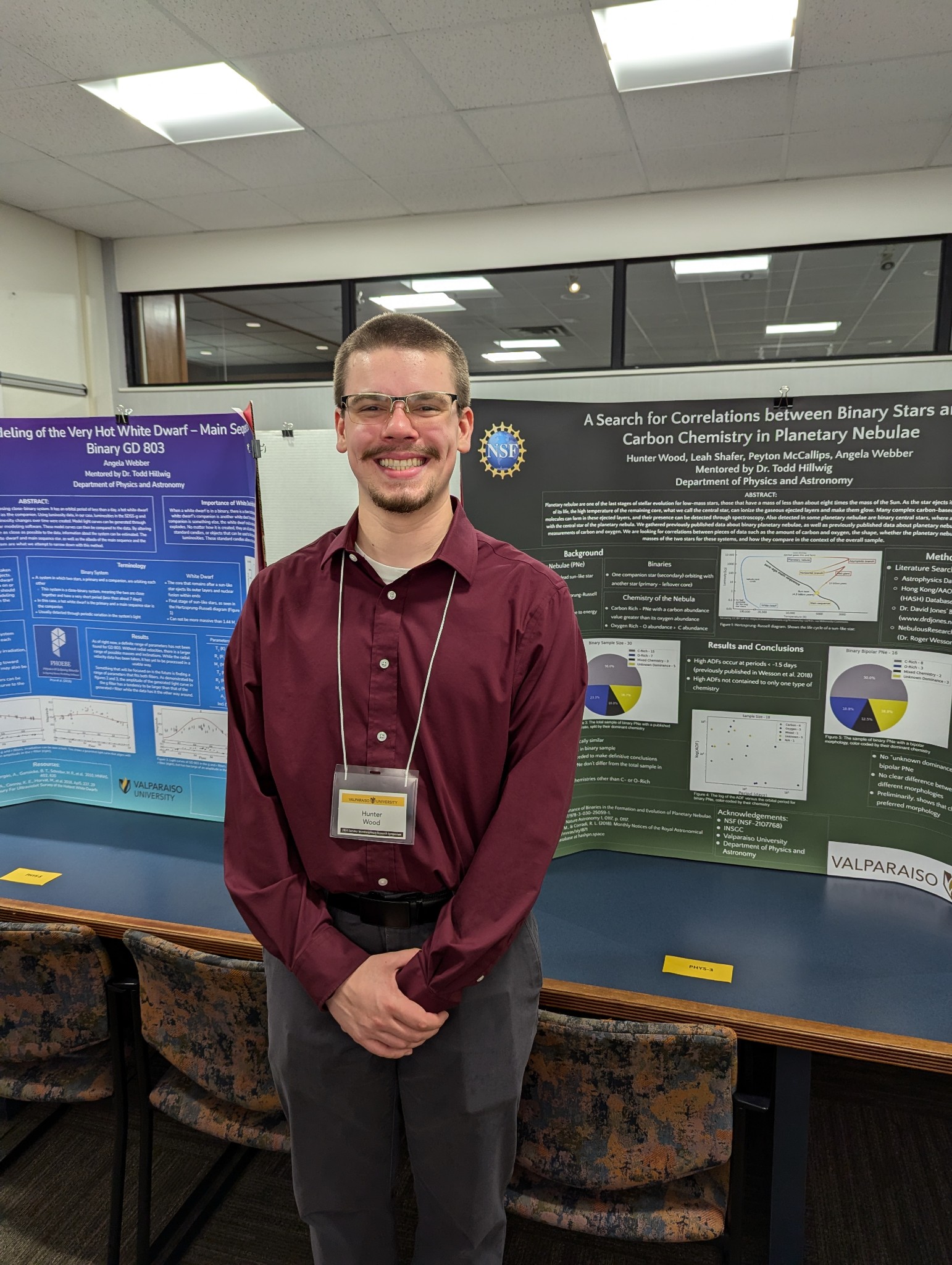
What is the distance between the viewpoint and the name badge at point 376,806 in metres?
1.31

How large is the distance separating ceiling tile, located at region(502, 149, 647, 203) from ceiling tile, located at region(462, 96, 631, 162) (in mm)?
84

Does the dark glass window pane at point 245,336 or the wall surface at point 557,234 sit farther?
the dark glass window pane at point 245,336

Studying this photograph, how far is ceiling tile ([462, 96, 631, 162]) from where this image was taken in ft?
10.7

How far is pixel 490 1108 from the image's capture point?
51.9 inches

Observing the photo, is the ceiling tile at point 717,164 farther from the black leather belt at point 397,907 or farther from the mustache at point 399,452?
the black leather belt at point 397,907

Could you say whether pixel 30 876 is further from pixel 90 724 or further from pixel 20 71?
pixel 20 71

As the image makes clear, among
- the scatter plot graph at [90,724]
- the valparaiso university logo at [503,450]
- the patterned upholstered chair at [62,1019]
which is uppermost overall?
the valparaiso university logo at [503,450]

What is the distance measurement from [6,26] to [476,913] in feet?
10.9

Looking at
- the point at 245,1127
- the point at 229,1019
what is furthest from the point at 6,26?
the point at 245,1127

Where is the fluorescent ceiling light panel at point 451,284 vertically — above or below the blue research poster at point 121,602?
above

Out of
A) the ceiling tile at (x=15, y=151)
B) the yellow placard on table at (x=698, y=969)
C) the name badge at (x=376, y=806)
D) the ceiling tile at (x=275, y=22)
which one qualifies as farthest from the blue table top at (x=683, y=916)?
the ceiling tile at (x=15, y=151)

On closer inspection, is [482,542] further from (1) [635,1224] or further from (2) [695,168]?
(2) [695,168]

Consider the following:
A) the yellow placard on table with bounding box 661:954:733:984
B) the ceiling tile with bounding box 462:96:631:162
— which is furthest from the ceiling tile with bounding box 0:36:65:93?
the yellow placard on table with bounding box 661:954:733:984

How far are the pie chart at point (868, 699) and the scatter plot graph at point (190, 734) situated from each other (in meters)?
1.78
